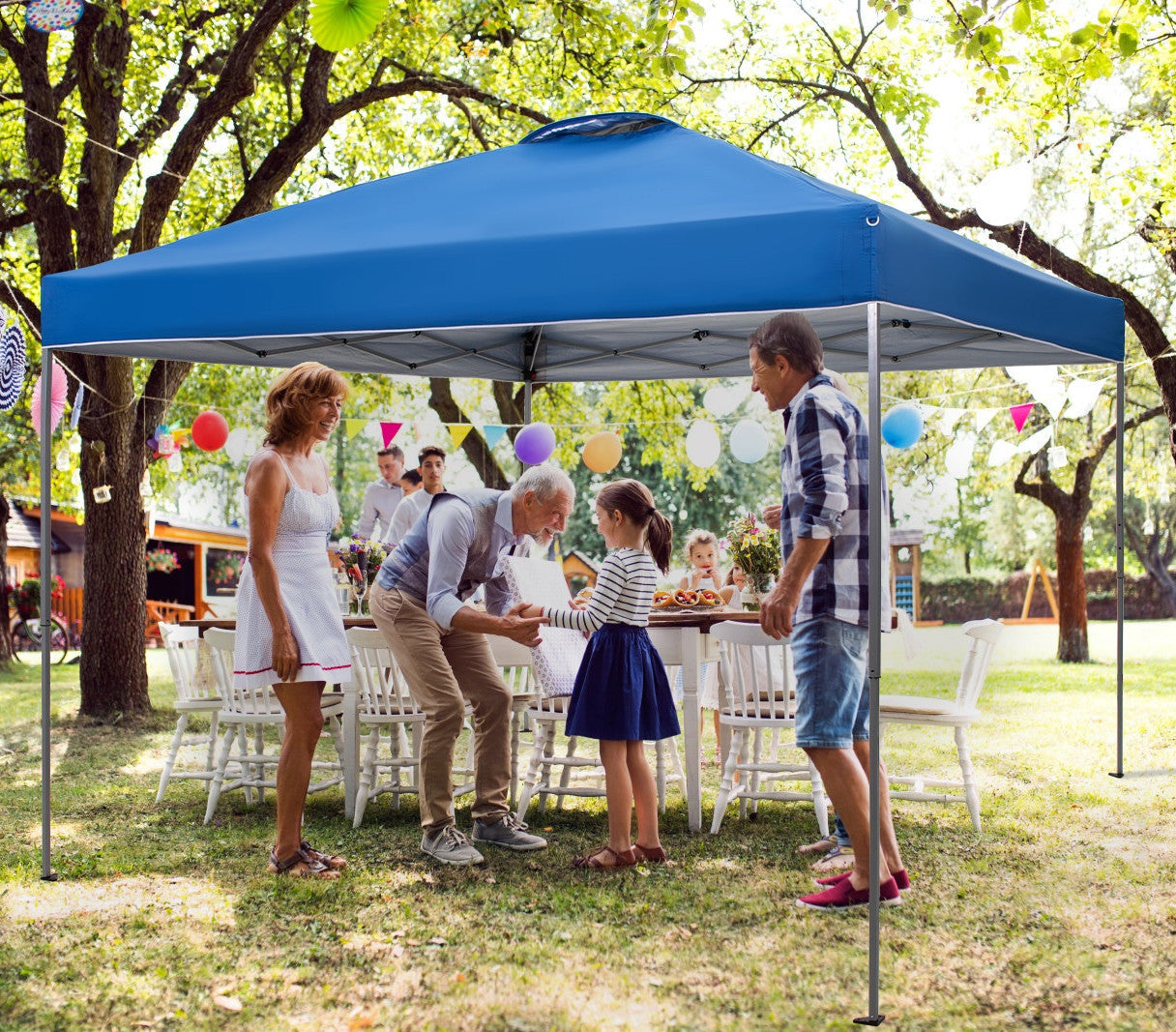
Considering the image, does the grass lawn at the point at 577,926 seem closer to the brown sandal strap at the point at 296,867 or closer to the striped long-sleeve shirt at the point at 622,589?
the brown sandal strap at the point at 296,867

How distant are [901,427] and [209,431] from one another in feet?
16.4

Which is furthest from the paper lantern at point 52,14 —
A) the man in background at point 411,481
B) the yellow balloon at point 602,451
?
the yellow balloon at point 602,451

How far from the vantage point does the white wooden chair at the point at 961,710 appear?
477 cm

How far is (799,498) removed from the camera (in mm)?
3619

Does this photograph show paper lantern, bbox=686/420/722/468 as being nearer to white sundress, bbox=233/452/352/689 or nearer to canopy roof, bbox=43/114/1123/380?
canopy roof, bbox=43/114/1123/380

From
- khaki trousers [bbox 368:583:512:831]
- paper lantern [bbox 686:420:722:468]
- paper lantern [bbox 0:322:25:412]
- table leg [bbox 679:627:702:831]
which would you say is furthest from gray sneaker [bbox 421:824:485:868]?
paper lantern [bbox 686:420:722:468]

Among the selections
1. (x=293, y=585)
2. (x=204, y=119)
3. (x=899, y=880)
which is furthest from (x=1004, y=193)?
(x=204, y=119)

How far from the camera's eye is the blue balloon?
7.89 m

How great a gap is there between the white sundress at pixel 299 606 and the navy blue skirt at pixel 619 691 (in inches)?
33.1

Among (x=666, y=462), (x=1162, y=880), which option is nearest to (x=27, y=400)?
(x=666, y=462)

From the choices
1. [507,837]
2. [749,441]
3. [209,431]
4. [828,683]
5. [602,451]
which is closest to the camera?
[828,683]

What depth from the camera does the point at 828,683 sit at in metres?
3.59

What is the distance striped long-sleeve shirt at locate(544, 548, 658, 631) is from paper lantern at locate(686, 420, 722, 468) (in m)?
5.32

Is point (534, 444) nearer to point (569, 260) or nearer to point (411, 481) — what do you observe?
point (411, 481)
